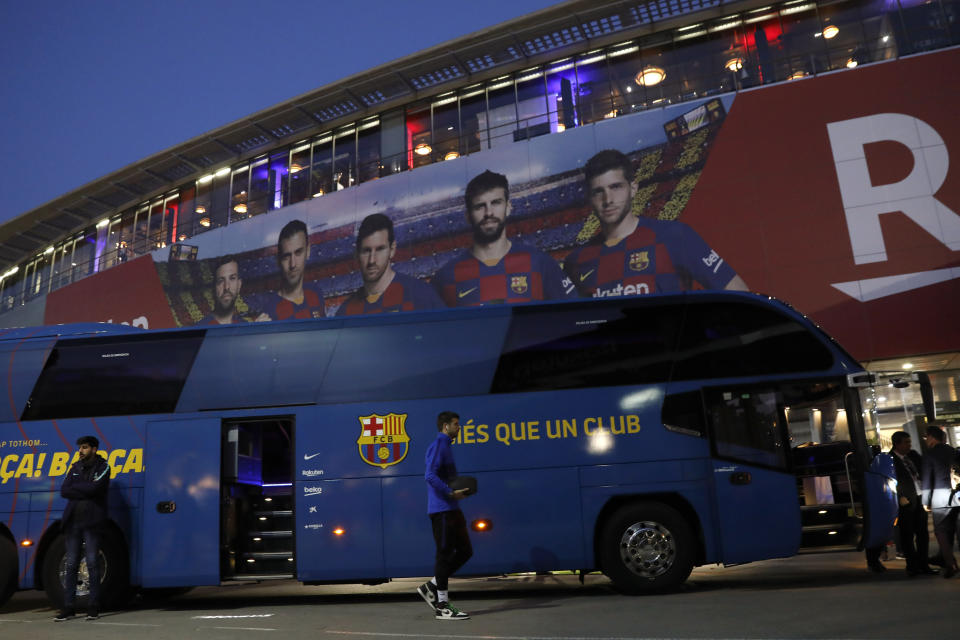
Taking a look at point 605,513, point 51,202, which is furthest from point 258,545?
point 51,202

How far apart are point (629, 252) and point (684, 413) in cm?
1279

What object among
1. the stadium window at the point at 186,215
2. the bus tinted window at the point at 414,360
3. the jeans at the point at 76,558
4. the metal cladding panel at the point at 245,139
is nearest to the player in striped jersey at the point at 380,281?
the metal cladding panel at the point at 245,139

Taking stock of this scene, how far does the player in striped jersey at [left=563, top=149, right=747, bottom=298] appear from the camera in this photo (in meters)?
19.8

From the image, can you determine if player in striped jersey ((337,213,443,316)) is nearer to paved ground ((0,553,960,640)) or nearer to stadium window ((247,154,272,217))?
stadium window ((247,154,272,217))

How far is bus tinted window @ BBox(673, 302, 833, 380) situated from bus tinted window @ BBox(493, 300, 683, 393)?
20cm

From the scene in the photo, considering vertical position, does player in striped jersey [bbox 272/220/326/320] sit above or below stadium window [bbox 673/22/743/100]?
below

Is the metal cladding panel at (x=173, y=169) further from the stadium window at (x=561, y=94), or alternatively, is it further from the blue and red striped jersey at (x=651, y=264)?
the blue and red striped jersey at (x=651, y=264)

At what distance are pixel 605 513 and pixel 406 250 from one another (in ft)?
53.9

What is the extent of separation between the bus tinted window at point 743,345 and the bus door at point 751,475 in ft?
0.82

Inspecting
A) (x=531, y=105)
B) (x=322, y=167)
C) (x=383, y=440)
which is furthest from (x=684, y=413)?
(x=322, y=167)

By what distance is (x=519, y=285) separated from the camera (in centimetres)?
2161

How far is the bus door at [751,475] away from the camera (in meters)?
7.88

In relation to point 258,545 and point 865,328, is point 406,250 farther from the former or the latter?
point 258,545

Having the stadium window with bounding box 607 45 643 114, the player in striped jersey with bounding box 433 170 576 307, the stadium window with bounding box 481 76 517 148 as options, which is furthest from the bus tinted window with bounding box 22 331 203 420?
the stadium window with bounding box 607 45 643 114
